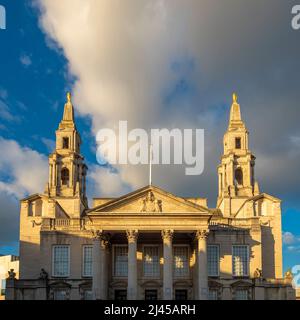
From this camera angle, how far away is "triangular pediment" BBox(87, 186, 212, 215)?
55688 mm

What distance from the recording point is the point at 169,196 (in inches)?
2208

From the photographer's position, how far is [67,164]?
76438 millimetres

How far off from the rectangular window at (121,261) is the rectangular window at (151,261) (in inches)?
71.8

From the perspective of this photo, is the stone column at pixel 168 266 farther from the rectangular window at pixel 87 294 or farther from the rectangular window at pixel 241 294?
the rectangular window at pixel 87 294

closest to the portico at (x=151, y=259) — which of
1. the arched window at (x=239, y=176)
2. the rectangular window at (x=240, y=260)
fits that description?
Answer: the rectangular window at (x=240, y=260)

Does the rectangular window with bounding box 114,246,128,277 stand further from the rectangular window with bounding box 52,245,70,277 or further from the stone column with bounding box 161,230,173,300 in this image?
the stone column with bounding box 161,230,173,300

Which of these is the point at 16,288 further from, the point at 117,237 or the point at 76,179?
the point at 76,179

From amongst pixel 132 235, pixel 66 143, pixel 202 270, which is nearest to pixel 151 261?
pixel 132 235

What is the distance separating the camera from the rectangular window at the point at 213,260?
194 ft

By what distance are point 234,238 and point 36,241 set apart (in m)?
22.5

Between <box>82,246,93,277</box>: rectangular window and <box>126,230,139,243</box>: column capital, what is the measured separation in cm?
635

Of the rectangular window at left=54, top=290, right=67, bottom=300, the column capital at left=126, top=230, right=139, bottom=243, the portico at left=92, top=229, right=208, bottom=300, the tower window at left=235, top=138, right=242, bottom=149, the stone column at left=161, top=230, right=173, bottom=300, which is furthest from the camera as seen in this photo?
the tower window at left=235, top=138, right=242, bottom=149

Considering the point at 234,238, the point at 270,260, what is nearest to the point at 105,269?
the point at 234,238

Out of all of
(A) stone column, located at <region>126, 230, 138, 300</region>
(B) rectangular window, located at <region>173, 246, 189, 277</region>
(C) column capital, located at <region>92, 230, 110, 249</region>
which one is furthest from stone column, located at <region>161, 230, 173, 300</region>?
(C) column capital, located at <region>92, 230, 110, 249</region>
